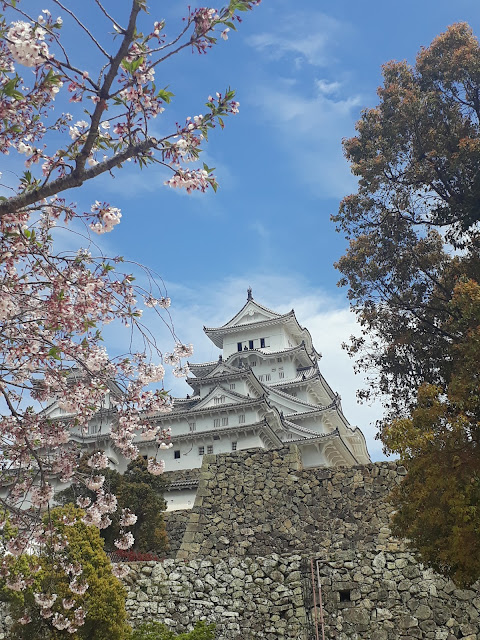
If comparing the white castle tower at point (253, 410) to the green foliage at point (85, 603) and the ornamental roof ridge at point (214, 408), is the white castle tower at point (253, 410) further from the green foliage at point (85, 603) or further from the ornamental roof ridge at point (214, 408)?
the green foliage at point (85, 603)

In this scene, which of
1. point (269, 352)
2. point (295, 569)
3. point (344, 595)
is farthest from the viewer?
point (269, 352)

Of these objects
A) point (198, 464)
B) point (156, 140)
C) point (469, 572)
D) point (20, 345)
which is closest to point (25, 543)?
point (20, 345)

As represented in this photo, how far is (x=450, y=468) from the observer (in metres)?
A: 9.80

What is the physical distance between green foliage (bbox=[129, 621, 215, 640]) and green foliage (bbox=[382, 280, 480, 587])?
5.27 meters

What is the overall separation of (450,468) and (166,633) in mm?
7250

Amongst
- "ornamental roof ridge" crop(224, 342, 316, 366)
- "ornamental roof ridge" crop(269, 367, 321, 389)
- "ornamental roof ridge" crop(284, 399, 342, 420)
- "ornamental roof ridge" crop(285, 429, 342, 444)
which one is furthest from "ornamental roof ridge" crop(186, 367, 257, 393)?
"ornamental roof ridge" crop(285, 429, 342, 444)

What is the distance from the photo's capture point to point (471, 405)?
977cm

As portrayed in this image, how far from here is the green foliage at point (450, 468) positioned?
9.36 metres

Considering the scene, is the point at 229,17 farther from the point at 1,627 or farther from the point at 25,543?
the point at 1,627

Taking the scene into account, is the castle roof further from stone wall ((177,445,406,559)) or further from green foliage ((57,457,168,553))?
stone wall ((177,445,406,559))

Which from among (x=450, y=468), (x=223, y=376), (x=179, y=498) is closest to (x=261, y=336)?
(x=223, y=376)

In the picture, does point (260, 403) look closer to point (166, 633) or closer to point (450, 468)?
point (166, 633)

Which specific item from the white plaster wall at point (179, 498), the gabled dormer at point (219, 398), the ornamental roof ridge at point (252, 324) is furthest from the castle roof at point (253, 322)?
the white plaster wall at point (179, 498)

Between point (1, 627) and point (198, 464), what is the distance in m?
17.8
